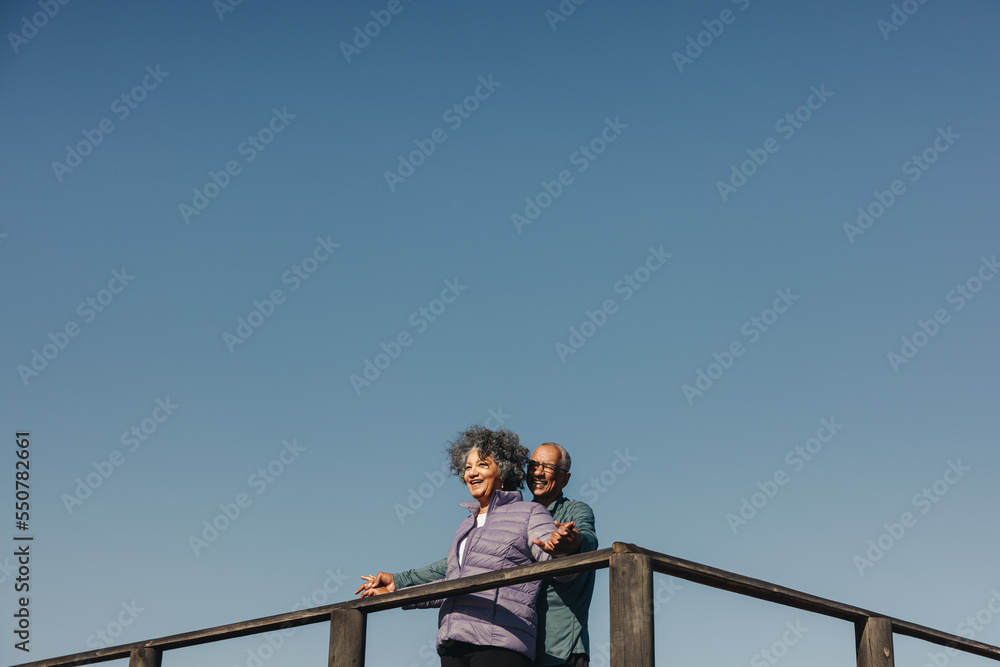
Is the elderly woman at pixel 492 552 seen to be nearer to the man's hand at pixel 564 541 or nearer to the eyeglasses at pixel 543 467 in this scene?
the eyeglasses at pixel 543 467

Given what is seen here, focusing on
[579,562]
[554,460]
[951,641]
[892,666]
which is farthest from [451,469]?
[951,641]

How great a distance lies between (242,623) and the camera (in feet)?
14.6

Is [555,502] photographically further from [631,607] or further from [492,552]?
[631,607]

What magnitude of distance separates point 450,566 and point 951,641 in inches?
95.0

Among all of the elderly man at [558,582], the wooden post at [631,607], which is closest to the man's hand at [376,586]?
the elderly man at [558,582]

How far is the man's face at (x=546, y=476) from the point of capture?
16.3ft

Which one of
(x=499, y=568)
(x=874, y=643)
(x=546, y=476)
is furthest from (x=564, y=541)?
(x=874, y=643)

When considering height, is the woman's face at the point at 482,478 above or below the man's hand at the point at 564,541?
above

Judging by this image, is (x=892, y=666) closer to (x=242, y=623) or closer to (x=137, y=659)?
(x=242, y=623)

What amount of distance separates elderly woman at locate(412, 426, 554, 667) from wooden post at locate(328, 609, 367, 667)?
34 centimetres

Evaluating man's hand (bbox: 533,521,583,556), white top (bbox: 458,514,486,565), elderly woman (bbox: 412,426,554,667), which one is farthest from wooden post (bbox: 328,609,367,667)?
man's hand (bbox: 533,521,583,556)

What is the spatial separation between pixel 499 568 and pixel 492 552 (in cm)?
10

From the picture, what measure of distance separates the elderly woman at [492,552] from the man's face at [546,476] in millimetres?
90

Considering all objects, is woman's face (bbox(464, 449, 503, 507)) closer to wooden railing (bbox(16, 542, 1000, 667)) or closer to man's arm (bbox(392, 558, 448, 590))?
man's arm (bbox(392, 558, 448, 590))
